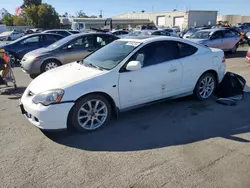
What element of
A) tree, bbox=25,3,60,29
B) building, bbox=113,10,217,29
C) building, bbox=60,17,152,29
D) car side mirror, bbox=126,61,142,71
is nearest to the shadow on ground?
car side mirror, bbox=126,61,142,71

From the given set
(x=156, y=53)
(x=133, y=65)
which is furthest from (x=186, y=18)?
(x=133, y=65)

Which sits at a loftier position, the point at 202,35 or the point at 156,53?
the point at 202,35

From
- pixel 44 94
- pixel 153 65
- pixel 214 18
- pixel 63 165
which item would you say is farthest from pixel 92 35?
pixel 214 18

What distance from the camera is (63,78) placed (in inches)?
155

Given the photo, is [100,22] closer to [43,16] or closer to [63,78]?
[43,16]

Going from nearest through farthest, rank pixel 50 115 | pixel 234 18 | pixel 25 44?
pixel 50 115 < pixel 25 44 < pixel 234 18

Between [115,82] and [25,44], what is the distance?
8.85m

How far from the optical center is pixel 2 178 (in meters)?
2.82

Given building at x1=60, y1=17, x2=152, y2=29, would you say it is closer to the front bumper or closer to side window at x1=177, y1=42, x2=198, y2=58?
side window at x1=177, y1=42, x2=198, y2=58

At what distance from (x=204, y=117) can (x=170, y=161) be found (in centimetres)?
171

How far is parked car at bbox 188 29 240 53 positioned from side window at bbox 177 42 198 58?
756cm

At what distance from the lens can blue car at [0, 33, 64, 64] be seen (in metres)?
11.0

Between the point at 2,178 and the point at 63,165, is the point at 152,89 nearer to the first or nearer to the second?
the point at 63,165

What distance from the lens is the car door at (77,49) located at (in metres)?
8.23
